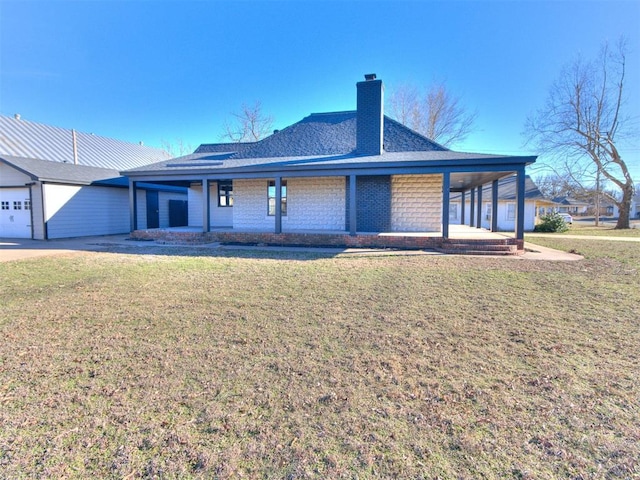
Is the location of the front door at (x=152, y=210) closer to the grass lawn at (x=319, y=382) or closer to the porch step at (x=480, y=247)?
the grass lawn at (x=319, y=382)

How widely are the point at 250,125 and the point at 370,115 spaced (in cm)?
2260

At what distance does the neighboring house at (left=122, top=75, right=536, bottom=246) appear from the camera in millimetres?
12070

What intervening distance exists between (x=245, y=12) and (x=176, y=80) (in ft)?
46.9

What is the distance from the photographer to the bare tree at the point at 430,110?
31.3 metres

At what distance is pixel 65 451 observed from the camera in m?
2.20

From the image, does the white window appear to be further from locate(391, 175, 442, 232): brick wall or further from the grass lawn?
the grass lawn

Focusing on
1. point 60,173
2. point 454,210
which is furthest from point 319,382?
point 454,210

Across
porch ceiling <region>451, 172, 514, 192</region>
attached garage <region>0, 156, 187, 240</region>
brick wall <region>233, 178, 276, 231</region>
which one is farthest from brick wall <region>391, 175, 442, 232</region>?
attached garage <region>0, 156, 187, 240</region>

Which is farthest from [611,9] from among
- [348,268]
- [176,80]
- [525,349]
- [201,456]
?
[176,80]

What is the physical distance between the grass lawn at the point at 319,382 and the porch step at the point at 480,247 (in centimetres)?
458

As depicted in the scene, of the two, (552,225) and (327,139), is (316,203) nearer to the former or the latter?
(327,139)

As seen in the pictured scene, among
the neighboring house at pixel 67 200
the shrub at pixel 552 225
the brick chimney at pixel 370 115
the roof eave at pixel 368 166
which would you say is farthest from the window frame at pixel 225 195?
the shrub at pixel 552 225

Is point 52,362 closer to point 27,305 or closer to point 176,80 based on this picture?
point 27,305

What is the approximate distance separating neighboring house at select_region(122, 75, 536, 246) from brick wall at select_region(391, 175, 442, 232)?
4 centimetres
